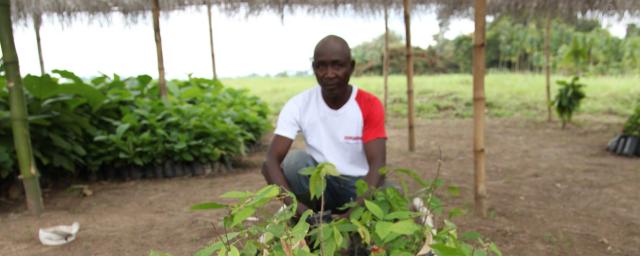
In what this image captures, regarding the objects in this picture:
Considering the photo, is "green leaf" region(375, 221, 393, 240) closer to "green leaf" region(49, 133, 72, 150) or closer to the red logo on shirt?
the red logo on shirt

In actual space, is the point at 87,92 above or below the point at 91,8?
below

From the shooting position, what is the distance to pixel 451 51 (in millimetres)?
29109

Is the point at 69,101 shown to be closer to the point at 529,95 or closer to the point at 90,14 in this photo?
the point at 90,14

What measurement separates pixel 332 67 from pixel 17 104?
2.18 meters

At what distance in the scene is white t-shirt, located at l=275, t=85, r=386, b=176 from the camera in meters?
2.08

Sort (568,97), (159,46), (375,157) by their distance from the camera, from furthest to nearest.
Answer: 1. (568,97)
2. (159,46)
3. (375,157)

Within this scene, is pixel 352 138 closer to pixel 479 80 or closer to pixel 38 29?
pixel 479 80

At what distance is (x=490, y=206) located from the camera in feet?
10.7

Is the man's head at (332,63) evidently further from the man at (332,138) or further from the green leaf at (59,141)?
the green leaf at (59,141)

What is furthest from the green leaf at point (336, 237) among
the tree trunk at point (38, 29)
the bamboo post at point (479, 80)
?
the tree trunk at point (38, 29)

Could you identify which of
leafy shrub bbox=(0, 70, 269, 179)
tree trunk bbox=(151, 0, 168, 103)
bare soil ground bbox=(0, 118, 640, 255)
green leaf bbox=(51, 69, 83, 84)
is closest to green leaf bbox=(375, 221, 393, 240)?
bare soil ground bbox=(0, 118, 640, 255)

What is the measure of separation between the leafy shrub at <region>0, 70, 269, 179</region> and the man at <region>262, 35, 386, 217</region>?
2.10 m

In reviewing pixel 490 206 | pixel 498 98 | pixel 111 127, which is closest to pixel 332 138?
pixel 490 206

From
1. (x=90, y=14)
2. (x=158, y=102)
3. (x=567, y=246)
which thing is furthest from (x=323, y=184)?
(x=90, y=14)
